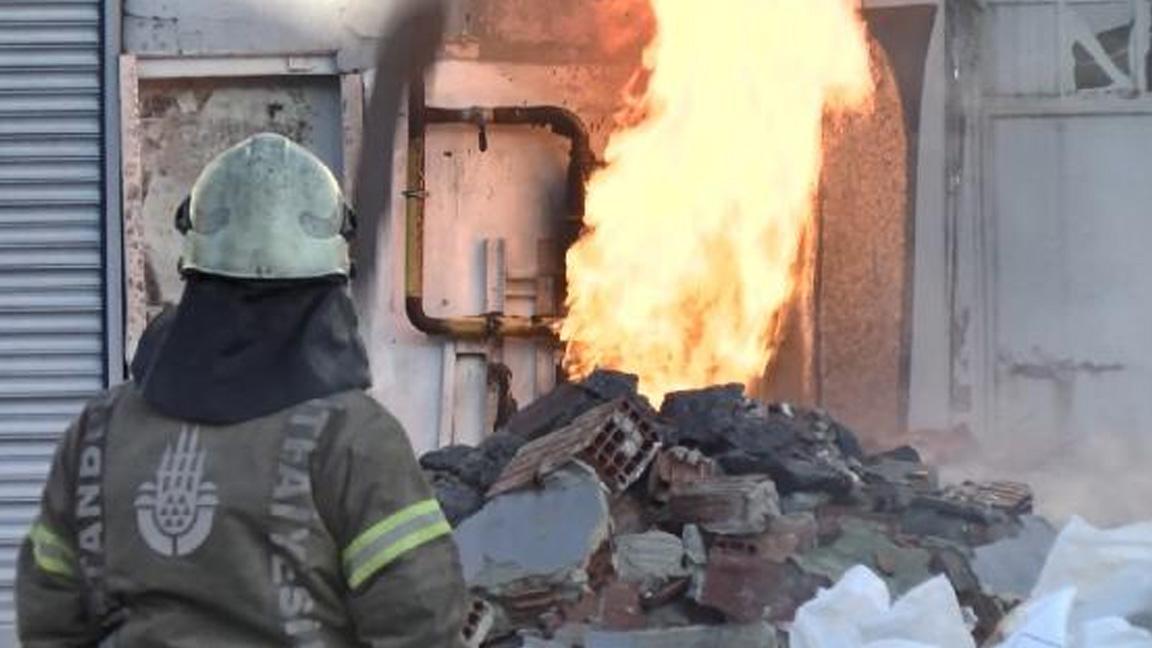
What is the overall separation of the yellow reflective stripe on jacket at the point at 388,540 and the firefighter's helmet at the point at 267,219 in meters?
0.40

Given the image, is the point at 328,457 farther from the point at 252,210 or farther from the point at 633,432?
the point at 633,432

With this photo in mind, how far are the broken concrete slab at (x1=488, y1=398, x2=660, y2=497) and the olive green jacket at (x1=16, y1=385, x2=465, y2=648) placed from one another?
4.29m

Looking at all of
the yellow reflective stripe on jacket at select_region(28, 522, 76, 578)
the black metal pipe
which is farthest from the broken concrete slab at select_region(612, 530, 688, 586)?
the yellow reflective stripe on jacket at select_region(28, 522, 76, 578)

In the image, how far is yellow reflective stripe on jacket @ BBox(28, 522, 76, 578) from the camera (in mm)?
2873

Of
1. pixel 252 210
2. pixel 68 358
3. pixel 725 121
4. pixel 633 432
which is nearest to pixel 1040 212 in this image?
pixel 725 121

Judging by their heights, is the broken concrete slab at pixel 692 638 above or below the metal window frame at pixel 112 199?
below

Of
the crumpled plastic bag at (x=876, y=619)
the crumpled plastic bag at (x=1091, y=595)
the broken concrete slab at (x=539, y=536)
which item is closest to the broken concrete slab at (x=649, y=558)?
the broken concrete slab at (x=539, y=536)

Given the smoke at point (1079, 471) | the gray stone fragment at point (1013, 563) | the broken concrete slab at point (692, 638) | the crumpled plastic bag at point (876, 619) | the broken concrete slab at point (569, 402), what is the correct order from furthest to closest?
the smoke at point (1079, 471) < the broken concrete slab at point (569, 402) < the gray stone fragment at point (1013, 563) < the broken concrete slab at point (692, 638) < the crumpled plastic bag at point (876, 619)

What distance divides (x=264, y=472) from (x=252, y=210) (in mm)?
406

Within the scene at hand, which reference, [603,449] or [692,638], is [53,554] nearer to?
[692,638]

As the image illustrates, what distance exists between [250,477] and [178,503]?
0.12 metres

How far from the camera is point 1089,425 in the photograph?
31.5 feet

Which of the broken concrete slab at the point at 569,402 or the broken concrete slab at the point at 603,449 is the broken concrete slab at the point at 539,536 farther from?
the broken concrete slab at the point at 569,402

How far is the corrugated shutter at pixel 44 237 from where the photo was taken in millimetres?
9672
